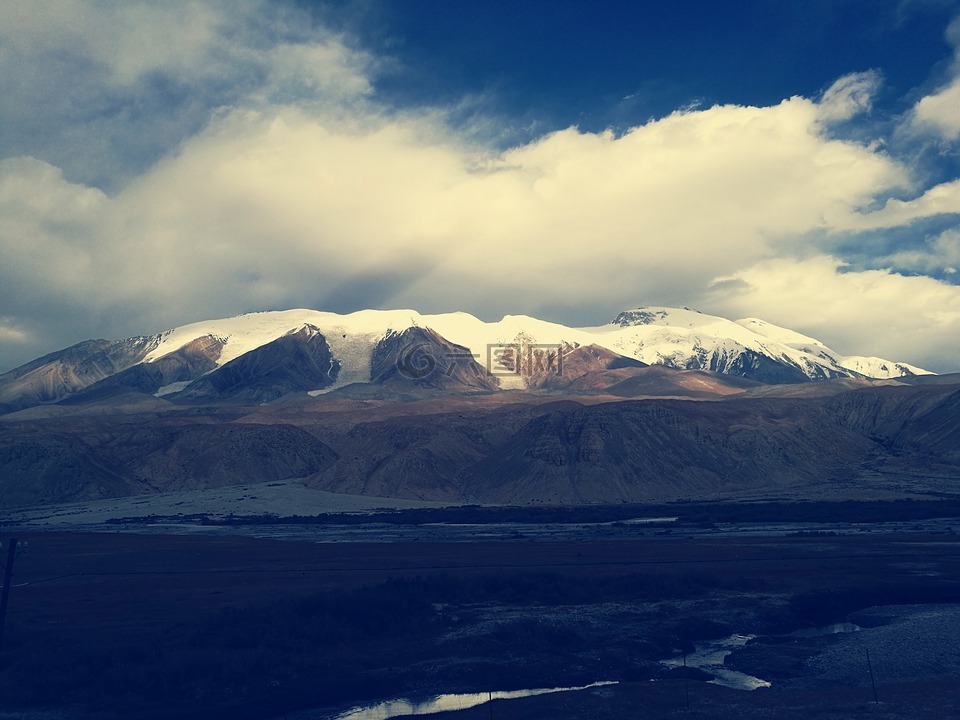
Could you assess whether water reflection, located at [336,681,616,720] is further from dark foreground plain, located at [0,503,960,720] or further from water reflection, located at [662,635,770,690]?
water reflection, located at [662,635,770,690]

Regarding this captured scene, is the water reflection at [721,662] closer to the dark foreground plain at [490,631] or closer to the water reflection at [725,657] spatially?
the water reflection at [725,657]

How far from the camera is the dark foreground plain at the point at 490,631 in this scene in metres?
38.3

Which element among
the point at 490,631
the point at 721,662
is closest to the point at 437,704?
the point at 490,631

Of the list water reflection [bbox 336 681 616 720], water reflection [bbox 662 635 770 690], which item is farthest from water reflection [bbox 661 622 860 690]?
→ water reflection [bbox 336 681 616 720]

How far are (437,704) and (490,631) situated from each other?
11.5 m

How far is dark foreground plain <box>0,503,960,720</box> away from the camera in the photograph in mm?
38344

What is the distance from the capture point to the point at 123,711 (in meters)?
37.7

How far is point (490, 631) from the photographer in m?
50.0

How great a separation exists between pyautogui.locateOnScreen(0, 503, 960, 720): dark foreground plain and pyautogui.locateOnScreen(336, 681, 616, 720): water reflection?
0.80 meters

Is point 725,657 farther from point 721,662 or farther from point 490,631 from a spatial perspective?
point 490,631

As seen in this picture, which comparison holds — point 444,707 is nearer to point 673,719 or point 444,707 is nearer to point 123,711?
point 673,719

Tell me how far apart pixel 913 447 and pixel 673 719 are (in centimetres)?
16006

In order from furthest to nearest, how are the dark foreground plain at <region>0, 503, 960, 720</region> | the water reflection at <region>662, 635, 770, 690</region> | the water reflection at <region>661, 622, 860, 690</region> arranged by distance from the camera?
the water reflection at <region>661, 622, 860, 690</region> → the water reflection at <region>662, 635, 770, 690</region> → the dark foreground plain at <region>0, 503, 960, 720</region>

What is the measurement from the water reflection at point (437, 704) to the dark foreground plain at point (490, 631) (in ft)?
2.63
